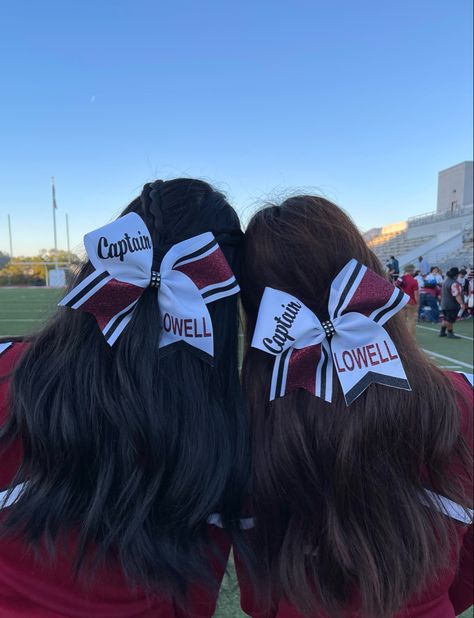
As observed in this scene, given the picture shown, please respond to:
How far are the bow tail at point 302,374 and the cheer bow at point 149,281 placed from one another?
0.13m

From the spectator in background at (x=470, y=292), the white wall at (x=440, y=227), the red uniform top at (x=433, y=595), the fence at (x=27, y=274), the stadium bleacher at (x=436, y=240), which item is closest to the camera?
the red uniform top at (x=433, y=595)

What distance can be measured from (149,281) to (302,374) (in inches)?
13.2

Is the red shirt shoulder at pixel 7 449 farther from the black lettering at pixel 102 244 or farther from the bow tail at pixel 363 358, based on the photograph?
the bow tail at pixel 363 358

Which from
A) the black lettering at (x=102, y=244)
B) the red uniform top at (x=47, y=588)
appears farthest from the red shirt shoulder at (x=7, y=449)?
the black lettering at (x=102, y=244)

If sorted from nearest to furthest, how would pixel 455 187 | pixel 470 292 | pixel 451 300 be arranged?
1. pixel 451 300
2. pixel 470 292
3. pixel 455 187

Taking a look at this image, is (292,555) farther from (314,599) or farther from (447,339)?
(447,339)

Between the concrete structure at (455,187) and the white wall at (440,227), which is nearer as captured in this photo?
the white wall at (440,227)

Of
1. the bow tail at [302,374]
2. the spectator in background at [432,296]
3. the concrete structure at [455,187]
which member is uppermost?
the concrete structure at [455,187]

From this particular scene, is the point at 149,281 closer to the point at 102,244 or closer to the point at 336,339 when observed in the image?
the point at 102,244

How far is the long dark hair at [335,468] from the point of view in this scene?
2.73 feet

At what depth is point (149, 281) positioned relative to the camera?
0.84m

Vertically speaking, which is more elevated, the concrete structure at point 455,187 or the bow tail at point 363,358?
the concrete structure at point 455,187

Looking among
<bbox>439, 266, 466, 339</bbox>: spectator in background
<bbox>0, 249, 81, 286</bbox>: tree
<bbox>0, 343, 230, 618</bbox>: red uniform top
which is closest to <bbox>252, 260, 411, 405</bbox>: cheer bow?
<bbox>0, 343, 230, 618</bbox>: red uniform top

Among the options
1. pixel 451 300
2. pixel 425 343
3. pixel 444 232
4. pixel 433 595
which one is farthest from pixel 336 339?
pixel 444 232
